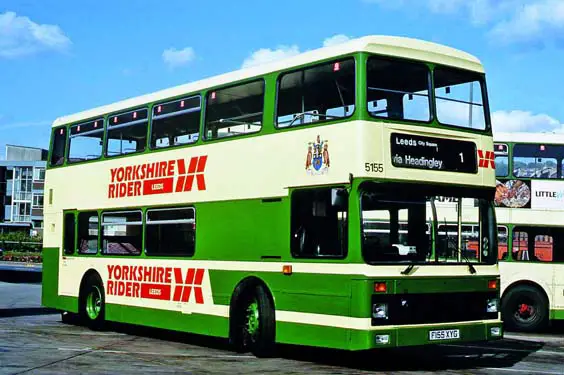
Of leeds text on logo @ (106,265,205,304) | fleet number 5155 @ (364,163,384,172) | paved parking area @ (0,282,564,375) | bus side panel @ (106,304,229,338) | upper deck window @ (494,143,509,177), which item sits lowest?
paved parking area @ (0,282,564,375)

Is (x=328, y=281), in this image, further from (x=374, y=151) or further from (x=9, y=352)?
(x=9, y=352)

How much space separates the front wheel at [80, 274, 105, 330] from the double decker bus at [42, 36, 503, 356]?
5.99 feet

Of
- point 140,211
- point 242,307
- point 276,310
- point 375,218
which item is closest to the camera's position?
point 375,218

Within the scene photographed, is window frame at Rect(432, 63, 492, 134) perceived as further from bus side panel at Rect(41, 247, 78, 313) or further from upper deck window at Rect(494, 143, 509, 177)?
bus side panel at Rect(41, 247, 78, 313)

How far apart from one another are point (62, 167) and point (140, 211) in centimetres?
382

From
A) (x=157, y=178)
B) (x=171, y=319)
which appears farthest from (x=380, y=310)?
(x=157, y=178)

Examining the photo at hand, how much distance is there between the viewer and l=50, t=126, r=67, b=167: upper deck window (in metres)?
20.0

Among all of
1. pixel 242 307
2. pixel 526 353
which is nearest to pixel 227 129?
pixel 242 307

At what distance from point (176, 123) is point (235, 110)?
193 centimetres

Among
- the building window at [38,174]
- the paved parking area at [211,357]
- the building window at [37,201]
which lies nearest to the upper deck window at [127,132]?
the paved parking area at [211,357]

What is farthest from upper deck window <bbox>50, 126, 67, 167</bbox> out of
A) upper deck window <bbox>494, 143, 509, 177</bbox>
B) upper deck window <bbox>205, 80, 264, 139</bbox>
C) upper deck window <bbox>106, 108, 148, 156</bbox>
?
upper deck window <bbox>494, 143, 509, 177</bbox>

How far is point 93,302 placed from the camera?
60.8 ft

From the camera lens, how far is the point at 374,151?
39.0 feet

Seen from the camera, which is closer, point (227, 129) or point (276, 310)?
point (276, 310)
